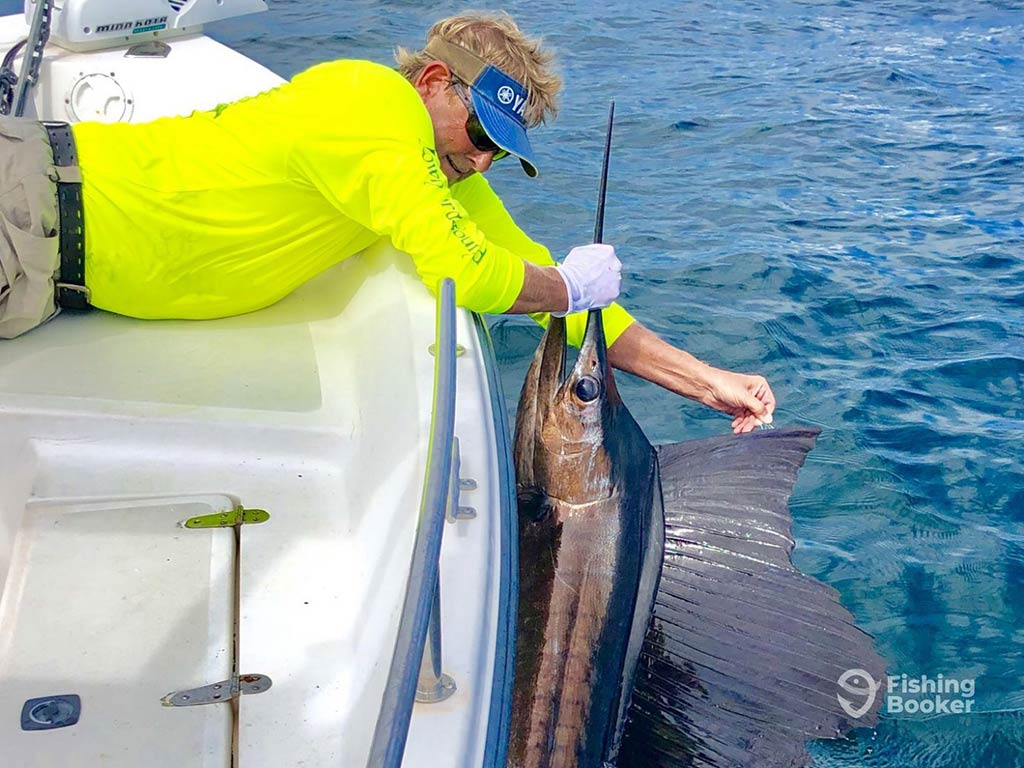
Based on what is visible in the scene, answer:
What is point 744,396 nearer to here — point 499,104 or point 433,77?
point 499,104

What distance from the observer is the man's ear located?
240cm

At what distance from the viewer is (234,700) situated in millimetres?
1637

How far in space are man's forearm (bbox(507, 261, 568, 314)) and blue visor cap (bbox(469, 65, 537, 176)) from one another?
0.90 ft

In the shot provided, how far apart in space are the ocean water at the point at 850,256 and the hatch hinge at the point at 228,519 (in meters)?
0.87

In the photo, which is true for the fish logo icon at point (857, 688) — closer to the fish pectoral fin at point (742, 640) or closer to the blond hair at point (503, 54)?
the fish pectoral fin at point (742, 640)

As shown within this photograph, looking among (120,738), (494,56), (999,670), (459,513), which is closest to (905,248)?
(999,670)

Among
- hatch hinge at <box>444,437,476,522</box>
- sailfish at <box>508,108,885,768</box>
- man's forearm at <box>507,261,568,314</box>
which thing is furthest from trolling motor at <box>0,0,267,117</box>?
hatch hinge at <box>444,437,476,522</box>

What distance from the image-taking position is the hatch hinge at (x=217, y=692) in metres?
1.62

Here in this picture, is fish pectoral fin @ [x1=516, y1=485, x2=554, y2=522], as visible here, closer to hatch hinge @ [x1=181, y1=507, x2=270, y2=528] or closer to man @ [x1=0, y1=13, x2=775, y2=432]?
man @ [x1=0, y1=13, x2=775, y2=432]

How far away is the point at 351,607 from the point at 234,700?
26 centimetres

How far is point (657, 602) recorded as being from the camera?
7.43ft

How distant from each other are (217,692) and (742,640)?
1071 millimetres

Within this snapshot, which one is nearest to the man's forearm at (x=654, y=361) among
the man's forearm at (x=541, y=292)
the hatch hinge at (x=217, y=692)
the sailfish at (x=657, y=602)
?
the sailfish at (x=657, y=602)

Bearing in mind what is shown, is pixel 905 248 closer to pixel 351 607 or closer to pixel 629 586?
pixel 629 586
